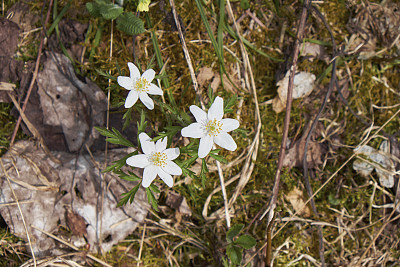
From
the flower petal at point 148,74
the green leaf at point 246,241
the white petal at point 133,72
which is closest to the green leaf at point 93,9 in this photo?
the white petal at point 133,72

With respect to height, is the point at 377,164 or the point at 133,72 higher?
the point at 133,72

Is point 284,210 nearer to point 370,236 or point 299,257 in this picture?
point 299,257

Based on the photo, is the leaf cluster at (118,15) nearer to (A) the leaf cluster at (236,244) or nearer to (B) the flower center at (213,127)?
(B) the flower center at (213,127)

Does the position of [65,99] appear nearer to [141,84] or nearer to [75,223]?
[141,84]

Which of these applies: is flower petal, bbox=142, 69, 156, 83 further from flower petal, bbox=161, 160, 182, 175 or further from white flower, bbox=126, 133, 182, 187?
flower petal, bbox=161, 160, 182, 175

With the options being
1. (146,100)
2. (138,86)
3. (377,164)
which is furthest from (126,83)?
(377,164)
